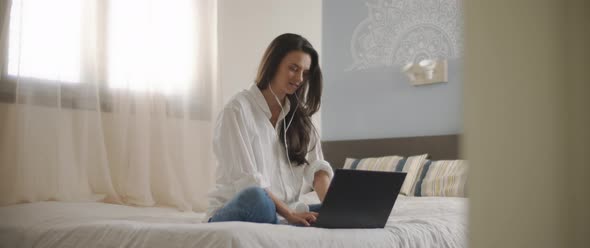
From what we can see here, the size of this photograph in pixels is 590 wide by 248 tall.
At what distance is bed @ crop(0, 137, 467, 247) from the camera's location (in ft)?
5.53

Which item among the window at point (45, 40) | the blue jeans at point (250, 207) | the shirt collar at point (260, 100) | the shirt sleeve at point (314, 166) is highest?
the window at point (45, 40)

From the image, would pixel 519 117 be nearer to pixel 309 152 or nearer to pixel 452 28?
pixel 309 152

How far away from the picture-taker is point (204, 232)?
1.68 metres

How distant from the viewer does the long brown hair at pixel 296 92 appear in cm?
261

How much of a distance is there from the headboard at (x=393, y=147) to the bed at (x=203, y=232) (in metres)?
1.19

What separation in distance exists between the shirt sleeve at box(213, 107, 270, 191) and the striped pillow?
4.95 feet

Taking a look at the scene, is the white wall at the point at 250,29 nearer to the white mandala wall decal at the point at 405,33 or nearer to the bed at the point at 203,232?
the white mandala wall decal at the point at 405,33

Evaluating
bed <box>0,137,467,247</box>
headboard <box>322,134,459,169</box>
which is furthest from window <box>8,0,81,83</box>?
headboard <box>322,134,459,169</box>

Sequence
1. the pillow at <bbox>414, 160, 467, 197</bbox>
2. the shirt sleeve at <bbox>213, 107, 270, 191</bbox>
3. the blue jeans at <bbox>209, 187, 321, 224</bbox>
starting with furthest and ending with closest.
A: the pillow at <bbox>414, 160, 467, 197</bbox>, the shirt sleeve at <bbox>213, 107, 270, 191</bbox>, the blue jeans at <bbox>209, 187, 321, 224</bbox>

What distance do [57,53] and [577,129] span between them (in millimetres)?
3198

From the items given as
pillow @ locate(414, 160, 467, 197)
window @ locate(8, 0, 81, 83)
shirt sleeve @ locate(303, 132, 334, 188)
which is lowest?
pillow @ locate(414, 160, 467, 197)

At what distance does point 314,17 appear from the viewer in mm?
4777

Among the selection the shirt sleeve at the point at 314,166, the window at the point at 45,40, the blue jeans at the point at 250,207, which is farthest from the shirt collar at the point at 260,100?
the window at the point at 45,40

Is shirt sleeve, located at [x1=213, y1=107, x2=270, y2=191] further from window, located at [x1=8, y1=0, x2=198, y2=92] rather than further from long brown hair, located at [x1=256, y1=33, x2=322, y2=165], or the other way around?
window, located at [x1=8, y1=0, x2=198, y2=92]
